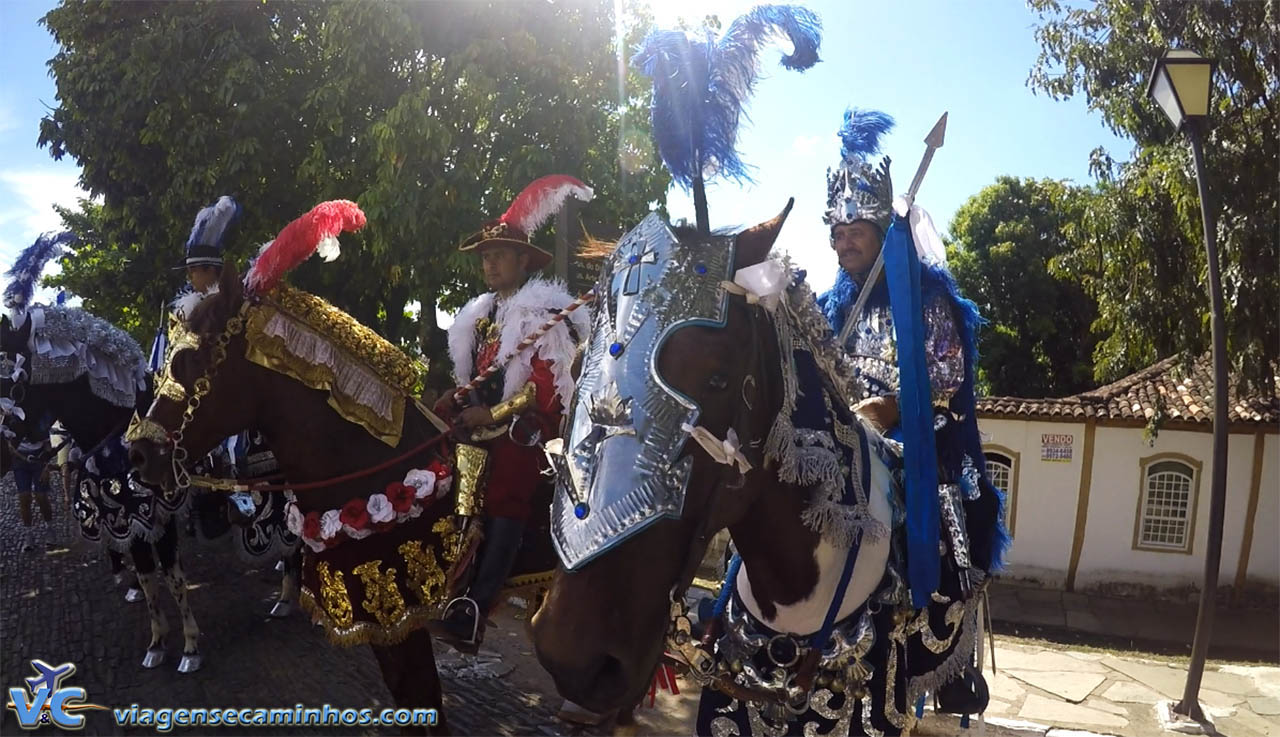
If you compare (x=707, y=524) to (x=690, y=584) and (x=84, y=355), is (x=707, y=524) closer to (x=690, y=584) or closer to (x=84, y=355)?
(x=690, y=584)

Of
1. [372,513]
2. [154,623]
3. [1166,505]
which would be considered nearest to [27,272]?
[154,623]

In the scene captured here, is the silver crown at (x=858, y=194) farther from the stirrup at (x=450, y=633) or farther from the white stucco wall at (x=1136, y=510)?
the white stucco wall at (x=1136, y=510)

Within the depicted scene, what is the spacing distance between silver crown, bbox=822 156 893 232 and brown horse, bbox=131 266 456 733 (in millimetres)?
2209

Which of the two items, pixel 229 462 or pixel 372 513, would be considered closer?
pixel 372 513

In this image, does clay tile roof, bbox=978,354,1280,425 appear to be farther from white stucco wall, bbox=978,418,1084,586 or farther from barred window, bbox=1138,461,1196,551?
barred window, bbox=1138,461,1196,551

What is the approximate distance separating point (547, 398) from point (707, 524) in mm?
2193

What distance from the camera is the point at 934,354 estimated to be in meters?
2.48

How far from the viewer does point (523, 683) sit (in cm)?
585

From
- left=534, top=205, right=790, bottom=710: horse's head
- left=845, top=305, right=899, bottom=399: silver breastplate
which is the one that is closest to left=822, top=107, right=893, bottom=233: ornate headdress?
left=845, top=305, right=899, bottom=399: silver breastplate

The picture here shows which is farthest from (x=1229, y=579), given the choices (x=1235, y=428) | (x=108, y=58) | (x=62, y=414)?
(x=108, y=58)

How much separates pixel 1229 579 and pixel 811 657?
40.9 ft

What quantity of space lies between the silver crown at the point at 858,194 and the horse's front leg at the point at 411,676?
2690 mm

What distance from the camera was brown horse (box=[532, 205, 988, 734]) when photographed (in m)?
1.45

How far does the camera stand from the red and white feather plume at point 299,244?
3.58m
